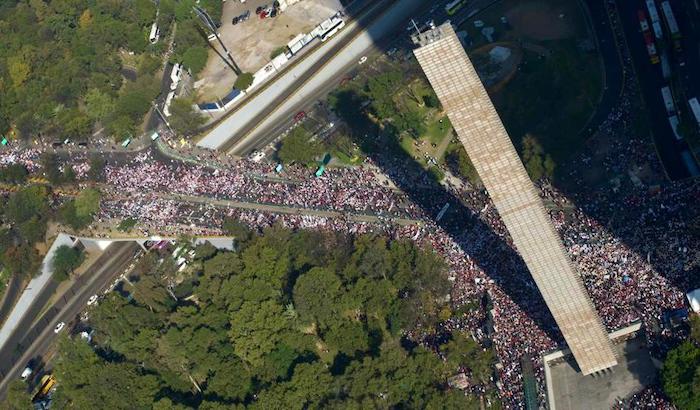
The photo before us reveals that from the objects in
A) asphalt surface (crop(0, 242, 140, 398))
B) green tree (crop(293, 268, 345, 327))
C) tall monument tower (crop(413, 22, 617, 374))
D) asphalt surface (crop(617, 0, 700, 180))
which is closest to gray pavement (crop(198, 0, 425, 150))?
asphalt surface (crop(0, 242, 140, 398))

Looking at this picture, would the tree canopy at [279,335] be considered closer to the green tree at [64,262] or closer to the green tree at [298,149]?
the green tree at [298,149]

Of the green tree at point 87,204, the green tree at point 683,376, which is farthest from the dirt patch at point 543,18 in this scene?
the green tree at point 87,204

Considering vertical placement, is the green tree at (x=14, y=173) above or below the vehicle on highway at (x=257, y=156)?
above

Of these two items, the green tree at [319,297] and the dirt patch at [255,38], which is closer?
the green tree at [319,297]

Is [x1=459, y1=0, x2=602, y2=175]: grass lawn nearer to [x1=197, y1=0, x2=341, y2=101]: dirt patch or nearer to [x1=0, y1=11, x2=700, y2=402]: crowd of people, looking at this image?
[x1=0, y1=11, x2=700, y2=402]: crowd of people

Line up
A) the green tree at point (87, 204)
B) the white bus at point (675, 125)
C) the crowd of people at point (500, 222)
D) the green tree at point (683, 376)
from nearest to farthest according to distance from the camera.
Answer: the green tree at point (683, 376), the crowd of people at point (500, 222), the white bus at point (675, 125), the green tree at point (87, 204)

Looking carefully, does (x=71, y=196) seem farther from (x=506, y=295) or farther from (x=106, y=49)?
(x=506, y=295)

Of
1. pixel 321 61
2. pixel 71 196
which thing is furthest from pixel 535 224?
pixel 71 196
